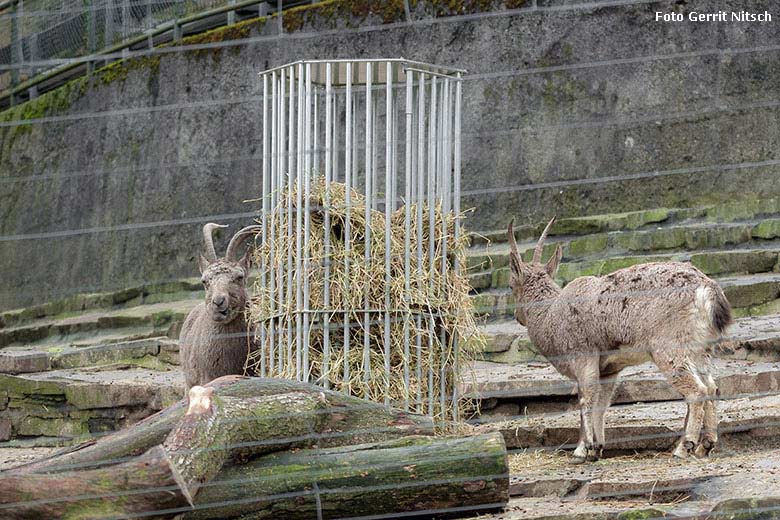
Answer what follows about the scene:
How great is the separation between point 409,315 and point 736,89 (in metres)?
5.93

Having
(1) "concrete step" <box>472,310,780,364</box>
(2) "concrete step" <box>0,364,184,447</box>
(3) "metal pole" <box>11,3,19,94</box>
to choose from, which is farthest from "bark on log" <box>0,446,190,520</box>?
(3) "metal pole" <box>11,3,19,94</box>

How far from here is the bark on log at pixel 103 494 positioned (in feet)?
22.3

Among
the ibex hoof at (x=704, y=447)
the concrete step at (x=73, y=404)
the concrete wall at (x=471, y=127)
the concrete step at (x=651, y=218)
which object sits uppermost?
the concrete wall at (x=471, y=127)

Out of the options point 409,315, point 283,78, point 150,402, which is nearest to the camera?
point 409,315

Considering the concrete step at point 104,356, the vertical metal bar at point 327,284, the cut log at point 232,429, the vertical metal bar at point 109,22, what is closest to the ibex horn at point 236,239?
the vertical metal bar at point 327,284

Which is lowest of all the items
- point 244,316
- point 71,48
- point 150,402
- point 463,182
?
point 150,402

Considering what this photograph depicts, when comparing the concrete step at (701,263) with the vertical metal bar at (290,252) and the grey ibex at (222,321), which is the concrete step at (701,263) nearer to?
the grey ibex at (222,321)

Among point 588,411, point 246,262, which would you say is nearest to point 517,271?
point 588,411

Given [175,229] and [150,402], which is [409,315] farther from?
[175,229]

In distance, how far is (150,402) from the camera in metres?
11.3

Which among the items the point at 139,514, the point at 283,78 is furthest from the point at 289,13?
the point at 139,514

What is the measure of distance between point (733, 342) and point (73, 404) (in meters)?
5.27

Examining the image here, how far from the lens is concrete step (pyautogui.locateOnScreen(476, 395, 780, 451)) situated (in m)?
8.34

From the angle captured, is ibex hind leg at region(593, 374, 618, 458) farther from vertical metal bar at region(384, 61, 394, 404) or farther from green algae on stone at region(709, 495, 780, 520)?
green algae on stone at region(709, 495, 780, 520)
